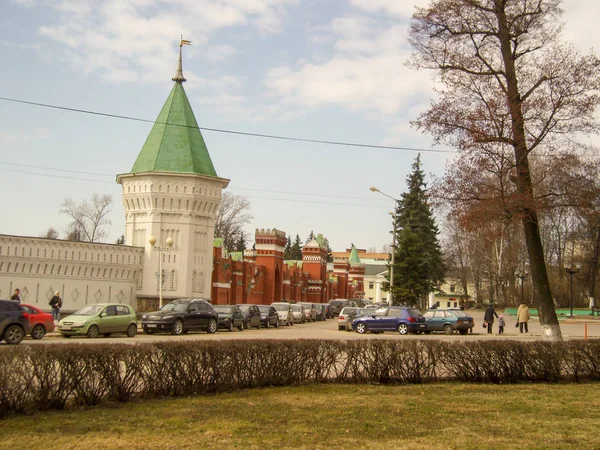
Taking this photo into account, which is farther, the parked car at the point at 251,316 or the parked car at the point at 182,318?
the parked car at the point at 251,316

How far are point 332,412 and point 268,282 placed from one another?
1935 inches

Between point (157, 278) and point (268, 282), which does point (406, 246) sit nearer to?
point (268, 282)

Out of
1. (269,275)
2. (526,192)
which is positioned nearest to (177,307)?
(526,192)

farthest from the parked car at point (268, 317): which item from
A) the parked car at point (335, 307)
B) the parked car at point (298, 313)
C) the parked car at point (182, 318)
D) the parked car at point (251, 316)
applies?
the parked car at point (335, 307)

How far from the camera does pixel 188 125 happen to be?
148 ft

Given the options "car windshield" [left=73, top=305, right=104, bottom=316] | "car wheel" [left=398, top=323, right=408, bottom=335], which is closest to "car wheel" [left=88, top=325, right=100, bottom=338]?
"car windshield" [left=73, top=305, right=104, bottom=316]

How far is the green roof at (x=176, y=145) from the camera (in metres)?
44.2

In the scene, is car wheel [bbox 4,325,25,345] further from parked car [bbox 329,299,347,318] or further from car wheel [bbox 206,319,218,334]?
parked car [bbox 329,299,347,318]

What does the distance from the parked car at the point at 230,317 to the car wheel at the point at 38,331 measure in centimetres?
1027

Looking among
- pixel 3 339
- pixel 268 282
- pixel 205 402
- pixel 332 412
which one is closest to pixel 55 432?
pixel 205 402

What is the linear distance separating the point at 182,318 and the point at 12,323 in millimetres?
8844

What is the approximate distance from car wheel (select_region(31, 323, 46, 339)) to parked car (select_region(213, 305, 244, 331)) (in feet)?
33.7

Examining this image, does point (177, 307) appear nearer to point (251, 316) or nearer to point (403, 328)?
point (251, 316)

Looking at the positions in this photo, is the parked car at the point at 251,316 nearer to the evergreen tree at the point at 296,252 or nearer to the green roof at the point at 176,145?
the green roof at the point at 176,145
